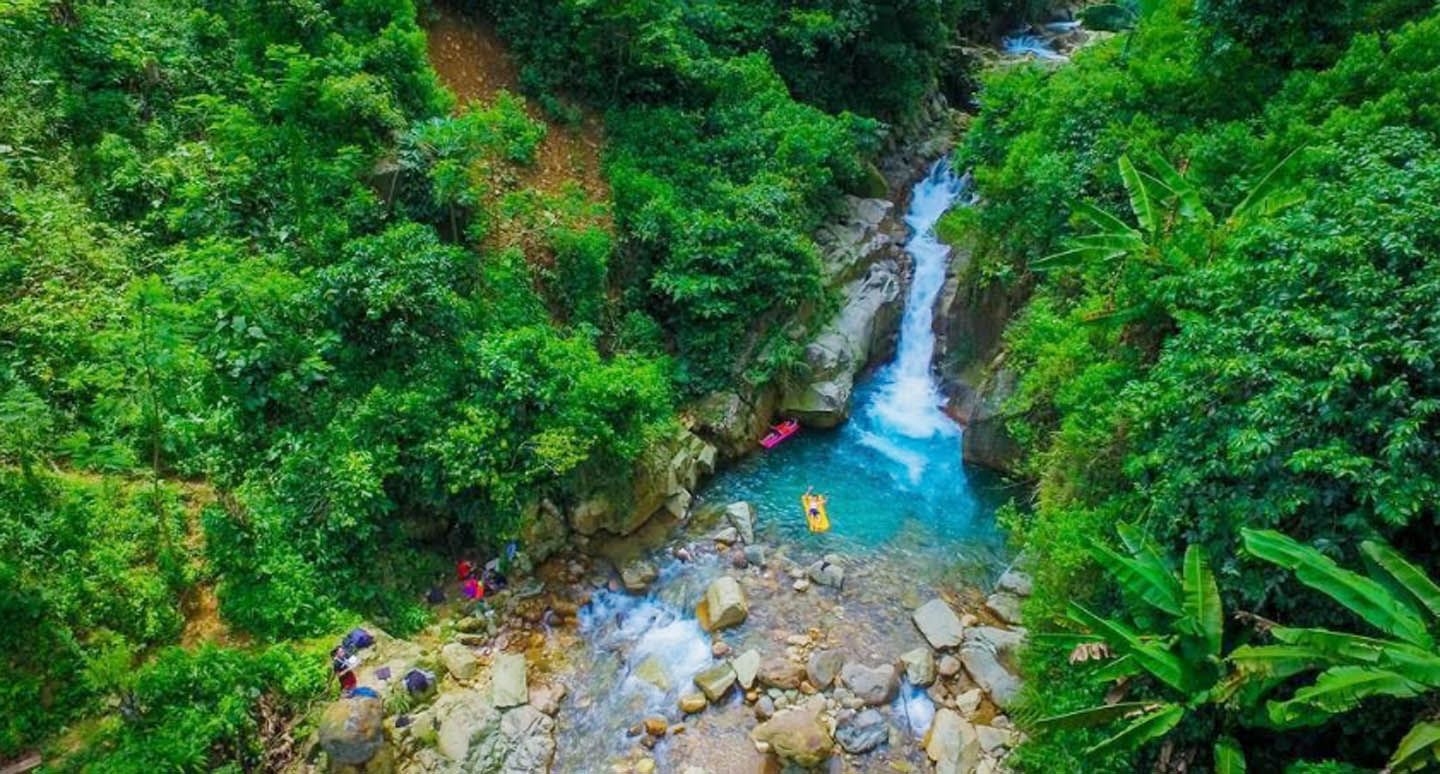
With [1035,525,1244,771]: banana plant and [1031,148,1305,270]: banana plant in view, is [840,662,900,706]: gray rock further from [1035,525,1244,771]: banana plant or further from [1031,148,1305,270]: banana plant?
[1031,148,1305,270]: banana plant

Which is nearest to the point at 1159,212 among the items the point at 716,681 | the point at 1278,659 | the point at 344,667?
the point at 1278,659

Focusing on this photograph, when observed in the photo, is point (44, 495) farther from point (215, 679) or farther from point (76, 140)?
point (76, 140)

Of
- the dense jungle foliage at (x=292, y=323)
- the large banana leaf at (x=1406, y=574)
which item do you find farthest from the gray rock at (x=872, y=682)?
the large banana leaf at (x=1406, y=574)

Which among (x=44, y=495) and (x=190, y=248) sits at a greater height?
(x=190, y=248)

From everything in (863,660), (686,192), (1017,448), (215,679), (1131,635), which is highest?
(686,192)

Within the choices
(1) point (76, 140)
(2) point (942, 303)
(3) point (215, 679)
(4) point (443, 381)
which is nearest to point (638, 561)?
(4) point (443, 381)

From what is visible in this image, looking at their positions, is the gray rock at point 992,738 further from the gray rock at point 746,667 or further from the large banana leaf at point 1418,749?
the large banana leaf at point 1418,749

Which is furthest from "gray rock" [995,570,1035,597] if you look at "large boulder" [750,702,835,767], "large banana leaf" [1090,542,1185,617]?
"large banana leaf" [1090,542,1185,617]

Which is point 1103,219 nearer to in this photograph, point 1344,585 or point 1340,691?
point 1344,585
